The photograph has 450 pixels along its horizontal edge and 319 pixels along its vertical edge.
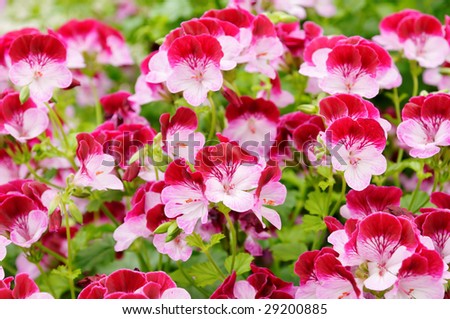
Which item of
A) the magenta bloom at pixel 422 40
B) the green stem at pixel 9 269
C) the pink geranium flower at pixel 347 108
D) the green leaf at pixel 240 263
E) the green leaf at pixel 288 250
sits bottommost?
the green stem at pixel 9 269

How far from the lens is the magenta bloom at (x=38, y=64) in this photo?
122 cm

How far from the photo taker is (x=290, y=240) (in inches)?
57.3

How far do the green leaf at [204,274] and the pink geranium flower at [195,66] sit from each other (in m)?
0.29

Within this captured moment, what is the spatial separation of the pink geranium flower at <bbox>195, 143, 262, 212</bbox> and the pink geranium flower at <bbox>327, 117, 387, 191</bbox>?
0.13 m

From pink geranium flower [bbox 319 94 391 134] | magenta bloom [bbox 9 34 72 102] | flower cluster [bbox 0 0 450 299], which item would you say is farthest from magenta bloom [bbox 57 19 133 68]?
pink geranium flower [bbox 319 94 391 134]

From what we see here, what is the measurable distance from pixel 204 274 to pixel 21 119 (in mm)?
436

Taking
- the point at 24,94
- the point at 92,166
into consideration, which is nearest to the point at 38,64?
the point at 24,94

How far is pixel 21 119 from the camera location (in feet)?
4.17

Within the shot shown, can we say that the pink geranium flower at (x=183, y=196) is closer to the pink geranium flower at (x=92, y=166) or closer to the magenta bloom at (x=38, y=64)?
the pink geranium flower at (x=92, y=166)

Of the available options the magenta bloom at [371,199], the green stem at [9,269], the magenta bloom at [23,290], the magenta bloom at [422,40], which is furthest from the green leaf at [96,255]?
the magenta bloom at [422,40]

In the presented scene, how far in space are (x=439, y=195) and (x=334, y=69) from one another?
276 millimetres

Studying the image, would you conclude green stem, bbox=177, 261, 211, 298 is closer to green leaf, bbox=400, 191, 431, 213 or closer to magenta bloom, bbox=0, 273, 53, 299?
magenta bloom, bbox=0, 273, 53, 299
